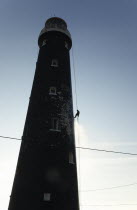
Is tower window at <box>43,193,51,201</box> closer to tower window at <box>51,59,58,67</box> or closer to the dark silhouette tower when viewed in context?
the dark silhouette tower

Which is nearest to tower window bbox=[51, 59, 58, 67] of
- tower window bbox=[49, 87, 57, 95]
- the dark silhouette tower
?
the dark silhouette tower

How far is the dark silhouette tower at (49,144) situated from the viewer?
18359mm

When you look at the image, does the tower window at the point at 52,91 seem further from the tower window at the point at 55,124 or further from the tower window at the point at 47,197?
the tower window at the point at 47,197

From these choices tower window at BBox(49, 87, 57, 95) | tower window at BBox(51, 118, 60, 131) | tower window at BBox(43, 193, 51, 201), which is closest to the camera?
tower window at BBox(43, 193, 51, 201)

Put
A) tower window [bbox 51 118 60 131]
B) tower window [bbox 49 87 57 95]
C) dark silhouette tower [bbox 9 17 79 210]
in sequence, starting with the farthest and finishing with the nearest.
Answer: tower window [bbox 49 87 57 95] < tower window [bbox 51 118 60 131] < dark silhouette tower [bbox 9 17 79 210]

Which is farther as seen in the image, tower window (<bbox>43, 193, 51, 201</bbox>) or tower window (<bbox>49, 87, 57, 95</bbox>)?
tower window (<bbox>49, 87, 57, 95</bbox>)

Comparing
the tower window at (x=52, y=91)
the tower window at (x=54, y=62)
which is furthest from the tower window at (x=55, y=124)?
the tower window at (x=54, y=62)

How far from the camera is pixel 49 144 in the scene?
66.5 feet

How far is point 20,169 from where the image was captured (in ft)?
64.5

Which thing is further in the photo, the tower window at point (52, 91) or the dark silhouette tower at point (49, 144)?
the tower window at point (52, 91)

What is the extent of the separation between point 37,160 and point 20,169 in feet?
5.48

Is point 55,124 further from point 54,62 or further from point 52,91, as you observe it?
point 54,62

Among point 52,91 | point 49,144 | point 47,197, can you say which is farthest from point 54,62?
point 47,197

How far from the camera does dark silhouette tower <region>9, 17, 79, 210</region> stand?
723 inches
